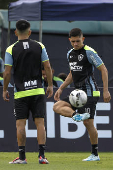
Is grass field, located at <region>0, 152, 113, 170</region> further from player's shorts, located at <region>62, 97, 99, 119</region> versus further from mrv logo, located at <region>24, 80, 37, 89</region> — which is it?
mrv logo, located at <region>24, 80, 37, 89</region>

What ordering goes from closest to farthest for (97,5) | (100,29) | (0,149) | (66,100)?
(66,100) → (0,149) → (97,5) → (100,29)

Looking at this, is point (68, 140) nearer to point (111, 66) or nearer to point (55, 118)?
point (55, 118)

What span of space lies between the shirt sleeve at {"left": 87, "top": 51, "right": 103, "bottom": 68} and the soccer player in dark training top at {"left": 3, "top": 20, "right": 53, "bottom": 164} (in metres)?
0.76

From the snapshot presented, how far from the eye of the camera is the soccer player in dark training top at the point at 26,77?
24.9ft

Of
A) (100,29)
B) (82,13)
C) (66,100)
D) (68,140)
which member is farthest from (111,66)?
(66,100)

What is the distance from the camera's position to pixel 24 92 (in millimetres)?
7668

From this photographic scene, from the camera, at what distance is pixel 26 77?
765 centimetres

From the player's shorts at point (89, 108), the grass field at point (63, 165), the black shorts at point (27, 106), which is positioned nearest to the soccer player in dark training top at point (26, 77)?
the black shorts at point (27, 106)

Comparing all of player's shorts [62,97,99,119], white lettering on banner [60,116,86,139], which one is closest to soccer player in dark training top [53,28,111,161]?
player's shorts [62,97,99,119]

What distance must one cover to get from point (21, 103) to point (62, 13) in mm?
6126

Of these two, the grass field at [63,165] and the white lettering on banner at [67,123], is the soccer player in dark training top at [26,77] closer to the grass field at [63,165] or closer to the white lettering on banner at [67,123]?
the grass field at [63,165]

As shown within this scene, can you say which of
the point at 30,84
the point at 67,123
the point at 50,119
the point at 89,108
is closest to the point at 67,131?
the point at 67,123

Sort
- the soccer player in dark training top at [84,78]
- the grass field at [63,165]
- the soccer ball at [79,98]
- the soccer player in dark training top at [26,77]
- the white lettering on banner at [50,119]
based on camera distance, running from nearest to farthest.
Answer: the grass field at [63,165] < the soccer player in dark training top at [26,77] < the soccer ball at [79,98] < the soccer player in dark training top at [84,78] < the white lettering on banner at [50,119]

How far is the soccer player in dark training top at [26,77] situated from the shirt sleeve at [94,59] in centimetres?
76
